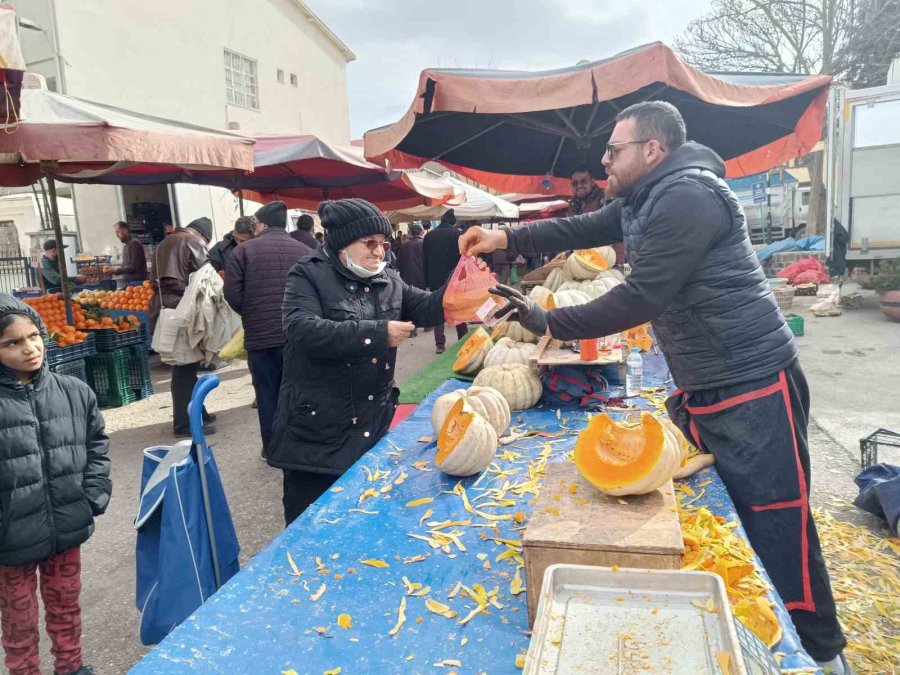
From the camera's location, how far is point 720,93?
495 centimetres

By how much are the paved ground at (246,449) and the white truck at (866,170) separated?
85.6 inches

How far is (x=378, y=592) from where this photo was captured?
83.8 inches

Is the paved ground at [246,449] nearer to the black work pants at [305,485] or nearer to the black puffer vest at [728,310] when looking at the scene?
the black work pants at [305,485]

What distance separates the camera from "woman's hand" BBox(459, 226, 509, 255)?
135 inches

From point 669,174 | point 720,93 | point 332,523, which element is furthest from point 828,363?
point 332,523

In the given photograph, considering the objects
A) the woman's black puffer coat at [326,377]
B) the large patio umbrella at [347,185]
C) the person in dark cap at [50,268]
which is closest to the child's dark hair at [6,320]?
the woman's black puffer coat at [326,377]

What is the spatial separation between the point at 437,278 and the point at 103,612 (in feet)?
26.2

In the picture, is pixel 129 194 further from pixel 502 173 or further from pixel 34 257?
pixel 502 173

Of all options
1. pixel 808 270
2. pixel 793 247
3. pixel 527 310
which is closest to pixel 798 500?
pixel 527 310

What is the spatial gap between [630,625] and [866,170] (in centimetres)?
1321

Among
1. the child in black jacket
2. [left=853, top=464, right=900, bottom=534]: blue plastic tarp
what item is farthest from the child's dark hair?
[left=853, top=464, right=900, bottom=534]: blue plastic tarp

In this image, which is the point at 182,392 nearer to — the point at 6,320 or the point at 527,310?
the point at 6,320

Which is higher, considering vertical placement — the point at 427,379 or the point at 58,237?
the point at 58,237

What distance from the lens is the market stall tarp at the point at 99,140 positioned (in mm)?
5047
